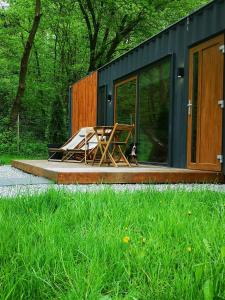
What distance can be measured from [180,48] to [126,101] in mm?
3006

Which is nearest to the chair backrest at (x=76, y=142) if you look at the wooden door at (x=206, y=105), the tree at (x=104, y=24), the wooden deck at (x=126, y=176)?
the wooden door at (x=206, y=105)

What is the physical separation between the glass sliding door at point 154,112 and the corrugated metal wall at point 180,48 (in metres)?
0.22

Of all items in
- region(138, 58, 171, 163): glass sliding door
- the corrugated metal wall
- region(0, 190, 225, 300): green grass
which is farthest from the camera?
region(138, 58, 171, 163): glass sliding door

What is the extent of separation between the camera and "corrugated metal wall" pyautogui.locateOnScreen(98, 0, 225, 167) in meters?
6.67

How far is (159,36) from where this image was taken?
28.4 feet

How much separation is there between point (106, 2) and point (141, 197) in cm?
1702

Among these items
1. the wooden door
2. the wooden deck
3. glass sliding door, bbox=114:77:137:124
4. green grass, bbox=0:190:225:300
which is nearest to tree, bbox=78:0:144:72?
glass sliding door, bbox=114:77:137:124

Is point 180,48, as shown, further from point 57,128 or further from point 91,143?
point 57,128

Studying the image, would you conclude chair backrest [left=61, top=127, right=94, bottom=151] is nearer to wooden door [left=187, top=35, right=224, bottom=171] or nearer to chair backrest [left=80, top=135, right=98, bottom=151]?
chair backrest [left=80, top=135, right=98, bottom=151]

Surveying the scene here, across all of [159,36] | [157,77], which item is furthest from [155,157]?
[159,36]

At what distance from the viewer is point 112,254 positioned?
74.4 inches

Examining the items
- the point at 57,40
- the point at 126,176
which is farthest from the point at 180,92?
the point at 57,40

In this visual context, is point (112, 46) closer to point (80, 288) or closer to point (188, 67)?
point (188, 67)

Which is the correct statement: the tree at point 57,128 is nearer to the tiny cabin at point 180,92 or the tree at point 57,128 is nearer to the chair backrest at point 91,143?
the tiny cabin at point 180,92
